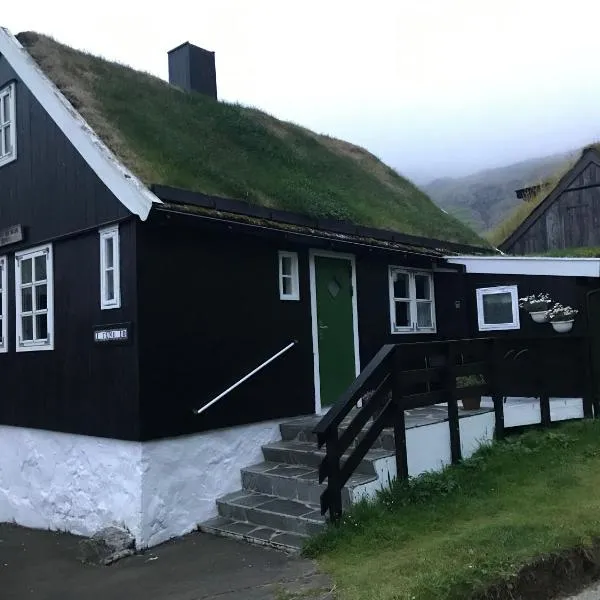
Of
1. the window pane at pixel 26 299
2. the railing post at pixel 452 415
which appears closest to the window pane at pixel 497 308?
the railing post at pixel 452 415

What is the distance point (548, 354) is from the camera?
934cm

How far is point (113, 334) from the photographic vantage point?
747 cm

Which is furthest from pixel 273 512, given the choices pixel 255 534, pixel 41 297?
pixel 41 297

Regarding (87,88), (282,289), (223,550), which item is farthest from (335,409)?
(87,88)

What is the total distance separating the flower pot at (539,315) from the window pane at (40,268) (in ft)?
24.0

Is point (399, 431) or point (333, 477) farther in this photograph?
point (399, 431)

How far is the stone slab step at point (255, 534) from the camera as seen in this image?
623cm

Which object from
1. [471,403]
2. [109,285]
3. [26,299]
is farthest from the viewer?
[26,299]

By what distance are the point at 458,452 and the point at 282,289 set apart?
3021mm

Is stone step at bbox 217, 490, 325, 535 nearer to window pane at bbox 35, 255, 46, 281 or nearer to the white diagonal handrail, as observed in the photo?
the white diagonal handrail

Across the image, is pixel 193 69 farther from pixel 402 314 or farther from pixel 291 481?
pixel 291 481

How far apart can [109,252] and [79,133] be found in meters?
1.58

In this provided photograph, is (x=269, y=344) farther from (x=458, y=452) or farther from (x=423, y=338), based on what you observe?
(x=423, y=338)

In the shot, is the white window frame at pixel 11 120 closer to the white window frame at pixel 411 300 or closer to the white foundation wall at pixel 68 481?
the white foundation wall at pixel 68 481
